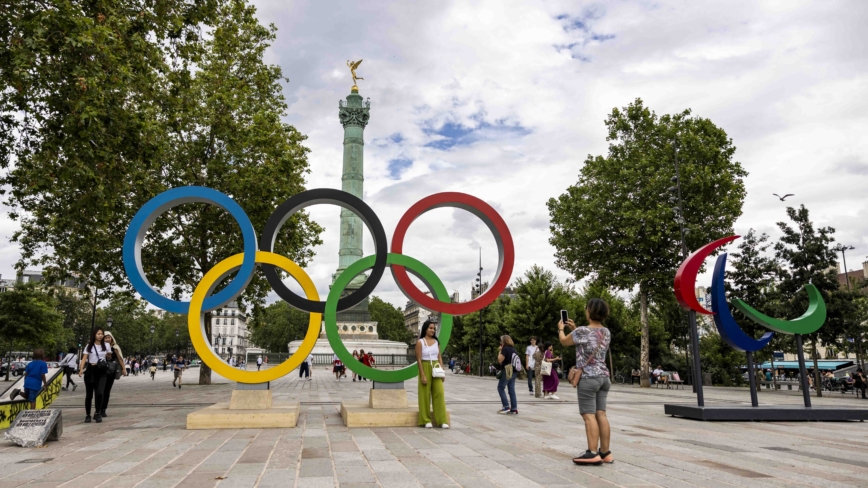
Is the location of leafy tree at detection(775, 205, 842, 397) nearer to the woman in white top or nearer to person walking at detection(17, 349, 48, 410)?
the woman in white top

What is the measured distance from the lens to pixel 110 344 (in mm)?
11000

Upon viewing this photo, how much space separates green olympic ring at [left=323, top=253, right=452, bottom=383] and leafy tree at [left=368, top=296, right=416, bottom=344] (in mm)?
94151

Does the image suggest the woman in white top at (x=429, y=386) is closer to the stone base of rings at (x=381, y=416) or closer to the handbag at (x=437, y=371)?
the handbag at (x=437, y=371)

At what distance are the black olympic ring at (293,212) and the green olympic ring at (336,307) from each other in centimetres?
19

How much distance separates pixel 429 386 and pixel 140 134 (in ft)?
31.2

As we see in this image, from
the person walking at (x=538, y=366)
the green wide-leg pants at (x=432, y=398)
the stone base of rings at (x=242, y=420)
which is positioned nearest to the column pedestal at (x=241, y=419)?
the stone base of rings at (x=242, y=420)

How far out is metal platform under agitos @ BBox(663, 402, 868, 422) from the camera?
439 inches

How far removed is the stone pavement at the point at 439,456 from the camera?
5.43 m

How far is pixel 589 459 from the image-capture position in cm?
612

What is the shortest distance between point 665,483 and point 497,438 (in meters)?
3.46

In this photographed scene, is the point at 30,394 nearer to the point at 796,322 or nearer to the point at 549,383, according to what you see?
the point at 549,383

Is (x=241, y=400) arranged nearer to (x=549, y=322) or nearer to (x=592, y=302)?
(x=592, y=302)

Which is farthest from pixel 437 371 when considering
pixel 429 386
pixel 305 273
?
pixel 305 273

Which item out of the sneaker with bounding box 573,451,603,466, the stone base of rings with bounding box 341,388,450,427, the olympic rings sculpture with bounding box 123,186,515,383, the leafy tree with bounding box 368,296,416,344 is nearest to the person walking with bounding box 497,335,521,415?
the olympic rings sculpture with bounding box 123,186,515,383
